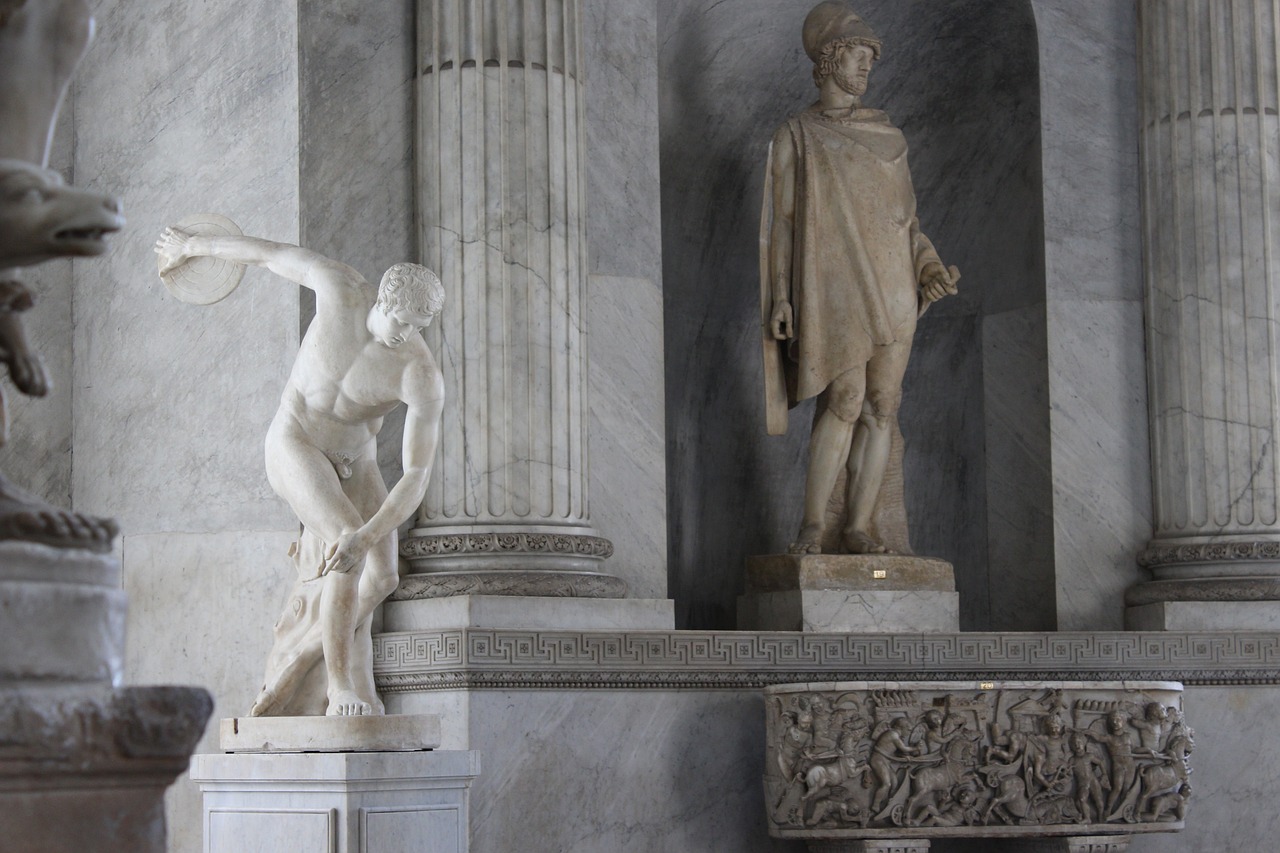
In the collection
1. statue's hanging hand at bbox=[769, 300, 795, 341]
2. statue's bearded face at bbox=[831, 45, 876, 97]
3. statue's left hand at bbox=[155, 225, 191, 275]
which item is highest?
statue's bearded face at bbox=[831, 45, 876, 97]

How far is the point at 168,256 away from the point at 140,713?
5.62m

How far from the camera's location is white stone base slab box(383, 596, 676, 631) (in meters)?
8.69

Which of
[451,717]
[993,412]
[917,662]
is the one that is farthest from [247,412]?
[993,412]

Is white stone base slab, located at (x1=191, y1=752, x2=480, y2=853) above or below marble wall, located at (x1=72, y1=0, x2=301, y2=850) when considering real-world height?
below

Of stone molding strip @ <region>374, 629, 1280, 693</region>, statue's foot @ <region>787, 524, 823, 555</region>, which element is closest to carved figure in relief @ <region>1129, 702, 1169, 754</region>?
stone molding strip @ <region>374, 629, 1280, 693</region>

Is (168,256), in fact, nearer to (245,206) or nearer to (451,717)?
(245,206)

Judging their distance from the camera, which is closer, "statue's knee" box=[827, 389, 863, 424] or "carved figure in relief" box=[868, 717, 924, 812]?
"carved figure in relief" box=[868, 717, 924, 812]

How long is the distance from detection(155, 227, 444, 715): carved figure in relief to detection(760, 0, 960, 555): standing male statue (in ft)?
10.6

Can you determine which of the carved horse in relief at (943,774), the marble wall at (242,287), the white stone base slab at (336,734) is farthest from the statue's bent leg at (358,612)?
the carved horse in relief at (943,774)

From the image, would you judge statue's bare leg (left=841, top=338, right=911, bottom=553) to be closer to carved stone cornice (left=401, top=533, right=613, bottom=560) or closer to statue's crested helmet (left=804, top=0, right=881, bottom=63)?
statue's crested helmet (left=804, top=0, right=881, bottom=63)

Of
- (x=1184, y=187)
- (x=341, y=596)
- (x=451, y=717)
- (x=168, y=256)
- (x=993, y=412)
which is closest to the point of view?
(x=341, y=596)

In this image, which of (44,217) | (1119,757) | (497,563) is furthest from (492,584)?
(44,217)

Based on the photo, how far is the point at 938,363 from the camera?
12094 mm

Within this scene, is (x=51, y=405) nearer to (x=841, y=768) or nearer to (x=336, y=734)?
(x=336, y=734)
